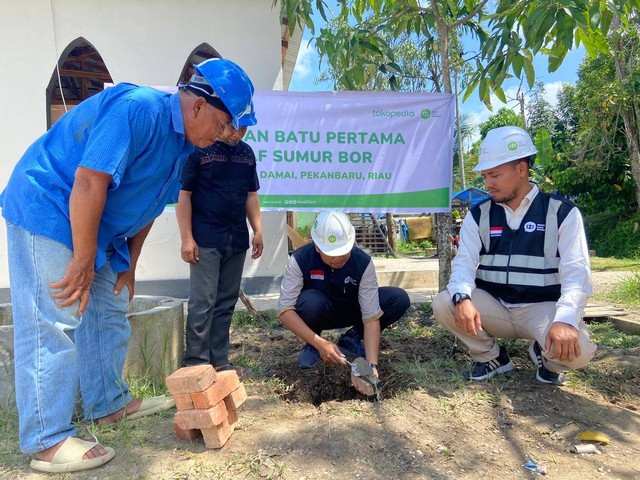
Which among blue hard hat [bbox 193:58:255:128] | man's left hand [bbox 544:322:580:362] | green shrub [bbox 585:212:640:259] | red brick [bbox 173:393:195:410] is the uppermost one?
blue hard hat [bbox 193:58:255:128]

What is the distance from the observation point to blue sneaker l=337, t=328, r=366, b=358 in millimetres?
3352

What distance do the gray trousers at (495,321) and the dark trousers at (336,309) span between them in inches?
16.6

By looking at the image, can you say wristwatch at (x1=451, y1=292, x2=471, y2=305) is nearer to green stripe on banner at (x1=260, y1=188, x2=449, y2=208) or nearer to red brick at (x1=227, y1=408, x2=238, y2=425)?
red brick at (x1=227, y1=408, x2=238, y2=425)

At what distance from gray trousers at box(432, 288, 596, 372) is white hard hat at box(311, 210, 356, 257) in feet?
2.03

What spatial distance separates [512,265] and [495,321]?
1.09 ft

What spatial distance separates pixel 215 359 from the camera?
3.04 meters

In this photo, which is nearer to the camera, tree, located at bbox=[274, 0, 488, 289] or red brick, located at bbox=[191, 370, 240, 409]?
red brick, located at bbox=[191, 370, 240, 409]

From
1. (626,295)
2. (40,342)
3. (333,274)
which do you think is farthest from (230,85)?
(626,295)

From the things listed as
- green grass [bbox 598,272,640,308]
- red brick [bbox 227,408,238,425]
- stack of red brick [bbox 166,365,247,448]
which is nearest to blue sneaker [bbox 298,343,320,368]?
red brick [bbox 227,408,238,425]

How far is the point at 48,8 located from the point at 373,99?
3.80 m

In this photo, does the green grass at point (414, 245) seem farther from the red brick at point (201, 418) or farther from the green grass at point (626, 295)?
the red brick at point (201, 418)

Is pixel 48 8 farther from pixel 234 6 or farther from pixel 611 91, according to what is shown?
pixel 611 91

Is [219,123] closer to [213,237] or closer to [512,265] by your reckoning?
[213,237]

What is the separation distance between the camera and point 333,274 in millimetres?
3105
